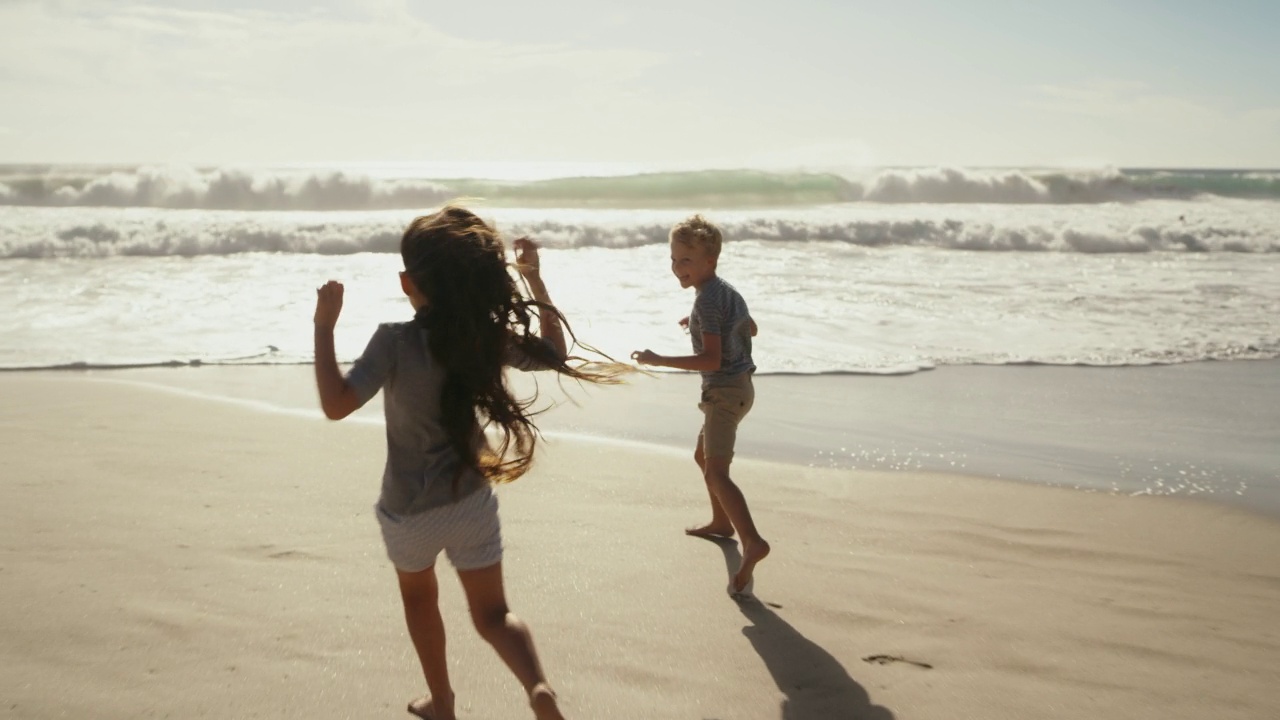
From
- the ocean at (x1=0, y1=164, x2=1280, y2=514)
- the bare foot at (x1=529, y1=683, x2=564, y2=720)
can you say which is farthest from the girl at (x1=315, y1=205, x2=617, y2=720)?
the ocean at (x1=0, y1=164, x2=1280, y2=514)

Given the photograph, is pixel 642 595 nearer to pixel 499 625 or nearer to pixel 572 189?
pixel 499 625

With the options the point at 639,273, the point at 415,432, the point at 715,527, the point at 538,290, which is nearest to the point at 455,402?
the point at 415,432

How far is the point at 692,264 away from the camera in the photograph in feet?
13.3

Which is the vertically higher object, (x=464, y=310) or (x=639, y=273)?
(x=464, y=310)

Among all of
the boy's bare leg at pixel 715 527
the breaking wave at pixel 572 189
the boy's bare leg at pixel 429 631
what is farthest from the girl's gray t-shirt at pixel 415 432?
the breaking wave at pixel 572 189

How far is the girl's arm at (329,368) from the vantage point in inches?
91.5

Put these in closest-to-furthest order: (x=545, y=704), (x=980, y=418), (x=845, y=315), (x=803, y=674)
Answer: (x=545, y=704)
(x=803, y=674)
(x=980, y=418)
(x=845, y=315)

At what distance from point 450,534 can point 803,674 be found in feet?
4.11

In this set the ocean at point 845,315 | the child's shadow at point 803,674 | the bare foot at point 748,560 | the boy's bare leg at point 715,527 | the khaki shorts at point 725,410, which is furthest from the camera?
the ocean at point 845,315

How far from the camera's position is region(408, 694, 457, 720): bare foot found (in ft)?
9.33

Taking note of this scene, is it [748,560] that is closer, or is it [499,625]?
[499,625]

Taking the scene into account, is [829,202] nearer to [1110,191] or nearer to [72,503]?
[1110,191]

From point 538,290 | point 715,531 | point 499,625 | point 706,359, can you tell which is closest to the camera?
point 499,625

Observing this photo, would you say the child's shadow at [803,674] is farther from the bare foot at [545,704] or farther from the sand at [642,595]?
the bare foot at [545,704]
